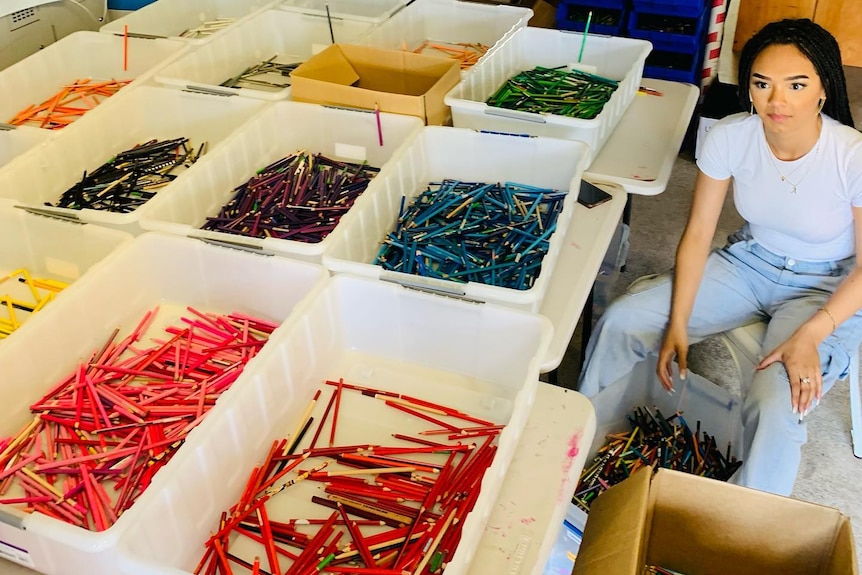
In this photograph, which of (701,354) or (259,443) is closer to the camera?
(259,443)

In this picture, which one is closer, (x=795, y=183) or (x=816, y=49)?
(x=816, y=49)

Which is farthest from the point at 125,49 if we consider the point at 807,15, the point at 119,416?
the point at 807,15

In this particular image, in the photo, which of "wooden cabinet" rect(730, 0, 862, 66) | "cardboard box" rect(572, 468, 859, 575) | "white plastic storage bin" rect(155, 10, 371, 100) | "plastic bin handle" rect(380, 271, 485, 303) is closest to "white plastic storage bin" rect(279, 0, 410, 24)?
"white plastic storage bin" rect(155, 10, 371, 100)

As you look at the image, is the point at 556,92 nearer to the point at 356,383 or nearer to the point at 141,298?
the point at 356,383

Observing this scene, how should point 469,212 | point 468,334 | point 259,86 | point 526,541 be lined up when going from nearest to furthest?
point 526,541 < point 468,334 < point 469,212 < point 259,86

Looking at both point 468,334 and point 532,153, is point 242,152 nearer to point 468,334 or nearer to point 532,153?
point 532,153

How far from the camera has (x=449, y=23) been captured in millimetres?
2840

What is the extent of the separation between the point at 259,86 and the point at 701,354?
1.78 metres

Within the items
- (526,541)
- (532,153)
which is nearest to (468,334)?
(526,541)

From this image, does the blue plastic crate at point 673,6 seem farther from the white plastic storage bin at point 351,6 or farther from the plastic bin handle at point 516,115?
the plastic bin handle at point 516,115

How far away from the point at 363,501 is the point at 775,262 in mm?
1265

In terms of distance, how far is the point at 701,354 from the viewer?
2641 mm

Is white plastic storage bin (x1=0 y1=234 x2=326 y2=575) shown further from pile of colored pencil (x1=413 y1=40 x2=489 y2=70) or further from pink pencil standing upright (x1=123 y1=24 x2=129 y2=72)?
pile of colored pencil (x1=413 y1=40 x2=489 y2=70)

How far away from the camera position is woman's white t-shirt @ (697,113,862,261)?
1738 millimetres
